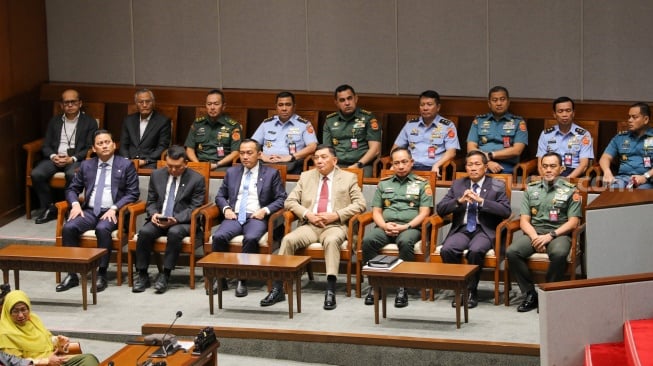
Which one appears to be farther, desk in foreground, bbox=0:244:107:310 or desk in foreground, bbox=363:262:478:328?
desk in foreground, bbox=0:244:107:310

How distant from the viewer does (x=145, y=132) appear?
10.1 meters

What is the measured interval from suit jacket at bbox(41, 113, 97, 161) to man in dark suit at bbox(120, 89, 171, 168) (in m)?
0.29

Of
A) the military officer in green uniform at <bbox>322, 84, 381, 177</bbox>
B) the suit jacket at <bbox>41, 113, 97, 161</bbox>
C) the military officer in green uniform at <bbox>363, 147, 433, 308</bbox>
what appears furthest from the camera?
the suit jacket at <bbox>41, 113, 97, 161</bbox>

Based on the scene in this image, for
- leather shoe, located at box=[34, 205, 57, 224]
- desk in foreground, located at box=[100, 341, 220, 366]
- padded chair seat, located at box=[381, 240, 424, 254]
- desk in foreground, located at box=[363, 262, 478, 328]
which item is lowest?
desk in foreground, located at box=[100, 341, 220, 366]

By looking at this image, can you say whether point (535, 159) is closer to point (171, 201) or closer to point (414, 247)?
point (414, 247)

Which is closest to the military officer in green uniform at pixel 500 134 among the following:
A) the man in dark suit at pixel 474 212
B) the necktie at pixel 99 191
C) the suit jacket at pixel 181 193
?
the man in dark suit at pixel 474 212

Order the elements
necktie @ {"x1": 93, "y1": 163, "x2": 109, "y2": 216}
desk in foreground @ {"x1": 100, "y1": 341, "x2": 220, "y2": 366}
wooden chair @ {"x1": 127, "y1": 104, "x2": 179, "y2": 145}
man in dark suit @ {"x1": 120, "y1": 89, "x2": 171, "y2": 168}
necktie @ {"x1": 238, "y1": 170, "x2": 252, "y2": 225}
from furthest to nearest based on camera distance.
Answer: wooden chair @ {"x1": 127, "y1": 104, "x2": 179, "y2": 145} < man in dark suit @ {"x1": 120, "y1": 89, "x2": 171, "y2": 168} < necktie @ {"x1": 93, "y1": 163, "x2": 109, "y2": 216} < necktie @ {"x1": 238, "y1": 170, "x2": 252, "y2": 225} < desk in foreground @ {"x1": 100, "y1": 341, "x2": 220, "y2": 366}

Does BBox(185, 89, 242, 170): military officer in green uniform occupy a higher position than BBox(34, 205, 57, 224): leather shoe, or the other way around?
BBox(185, 89, 242, 170): military officer in green uniform

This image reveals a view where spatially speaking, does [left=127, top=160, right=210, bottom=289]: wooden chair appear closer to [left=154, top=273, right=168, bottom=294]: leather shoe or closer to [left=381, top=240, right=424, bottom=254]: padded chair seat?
[left=154, top=273, right=168, bottom=294]: leather shoe

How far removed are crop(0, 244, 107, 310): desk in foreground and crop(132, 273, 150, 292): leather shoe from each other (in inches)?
13.9

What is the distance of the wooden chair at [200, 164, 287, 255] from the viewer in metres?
8.70

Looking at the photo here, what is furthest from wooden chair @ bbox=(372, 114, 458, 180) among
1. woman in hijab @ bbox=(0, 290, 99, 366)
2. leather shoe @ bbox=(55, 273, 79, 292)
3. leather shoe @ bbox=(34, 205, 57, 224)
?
woman in hijab @ bbox=(0, 290, 99, 366)

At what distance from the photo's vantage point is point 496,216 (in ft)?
27.5

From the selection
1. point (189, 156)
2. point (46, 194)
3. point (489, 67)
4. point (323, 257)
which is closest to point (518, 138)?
point (489, 67)
